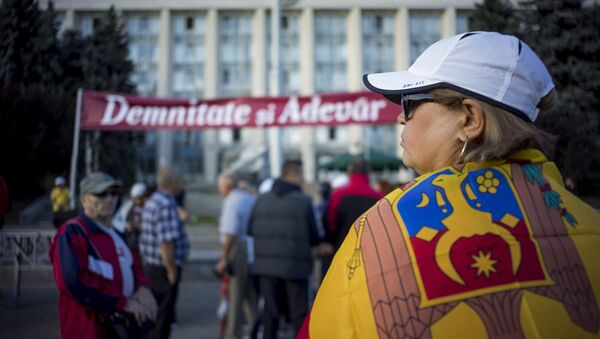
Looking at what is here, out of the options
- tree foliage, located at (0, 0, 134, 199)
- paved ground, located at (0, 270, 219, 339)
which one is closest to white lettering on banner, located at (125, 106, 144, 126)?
tree foliage, located at (0, 0, 134, 199)

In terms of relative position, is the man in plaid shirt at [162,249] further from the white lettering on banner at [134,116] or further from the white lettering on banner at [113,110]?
the white lettering on banner at [113,110]

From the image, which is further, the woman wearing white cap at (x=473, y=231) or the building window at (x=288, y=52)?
the building window at (x=288, y=52)

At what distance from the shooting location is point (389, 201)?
1131 millimetres

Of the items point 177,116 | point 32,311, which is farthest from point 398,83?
point 177,116

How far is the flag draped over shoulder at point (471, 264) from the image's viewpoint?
3.27 ft

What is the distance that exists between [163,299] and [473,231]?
4476 mm

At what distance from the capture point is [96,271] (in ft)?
Result: 8.34

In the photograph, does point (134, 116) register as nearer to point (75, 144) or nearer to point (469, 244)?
point (75, 144)

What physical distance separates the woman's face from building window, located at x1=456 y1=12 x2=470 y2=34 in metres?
1.32

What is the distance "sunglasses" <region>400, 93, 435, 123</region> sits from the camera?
1.19 meters

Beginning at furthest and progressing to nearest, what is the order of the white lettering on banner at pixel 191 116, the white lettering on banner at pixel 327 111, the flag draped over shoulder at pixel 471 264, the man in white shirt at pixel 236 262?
1. the man in white shirt at pixel 236 262
2. the white lettering on banner at pixel 327 111
3. the white lettering on banner at pixel 191 116
4. the flag draped over shoulder at pixel 471 264

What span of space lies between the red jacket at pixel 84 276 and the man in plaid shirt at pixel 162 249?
2037mm

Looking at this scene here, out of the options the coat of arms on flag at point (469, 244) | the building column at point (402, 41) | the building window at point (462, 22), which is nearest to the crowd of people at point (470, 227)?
the coat of arms on flag at point (469, 244)

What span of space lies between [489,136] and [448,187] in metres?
0.15
